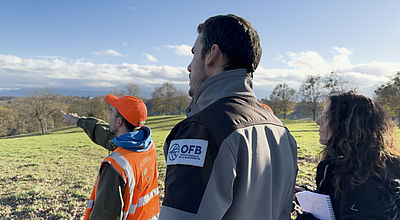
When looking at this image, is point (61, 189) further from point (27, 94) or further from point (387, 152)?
point (27, 94)

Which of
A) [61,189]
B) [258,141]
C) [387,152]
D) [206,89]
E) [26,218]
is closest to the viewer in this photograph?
[258,141]

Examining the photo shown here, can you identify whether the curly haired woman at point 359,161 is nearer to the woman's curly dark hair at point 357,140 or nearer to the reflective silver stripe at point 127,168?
the woman's curly dark hair at point 357,140

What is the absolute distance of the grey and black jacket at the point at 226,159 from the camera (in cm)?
106

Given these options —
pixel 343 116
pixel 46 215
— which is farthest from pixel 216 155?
pixel 46 215

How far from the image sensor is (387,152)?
248cm

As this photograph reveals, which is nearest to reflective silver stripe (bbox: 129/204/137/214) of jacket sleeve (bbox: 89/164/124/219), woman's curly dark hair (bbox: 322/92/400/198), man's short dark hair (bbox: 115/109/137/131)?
jacket sleeve (bbox: 89/164/124/219)

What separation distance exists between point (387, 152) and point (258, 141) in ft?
6.76

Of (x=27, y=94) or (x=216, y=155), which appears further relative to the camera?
(x=27, y=94)

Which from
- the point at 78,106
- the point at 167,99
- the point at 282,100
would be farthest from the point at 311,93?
the point at 78,106

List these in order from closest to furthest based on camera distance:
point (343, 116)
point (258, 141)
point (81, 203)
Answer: point (258, 141), point (343, 116), point (81, 203)

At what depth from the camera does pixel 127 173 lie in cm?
241

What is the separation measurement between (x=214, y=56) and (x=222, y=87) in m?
0.21

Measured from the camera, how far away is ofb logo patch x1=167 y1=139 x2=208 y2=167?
108cm

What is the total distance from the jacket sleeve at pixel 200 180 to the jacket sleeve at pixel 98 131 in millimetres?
2766
